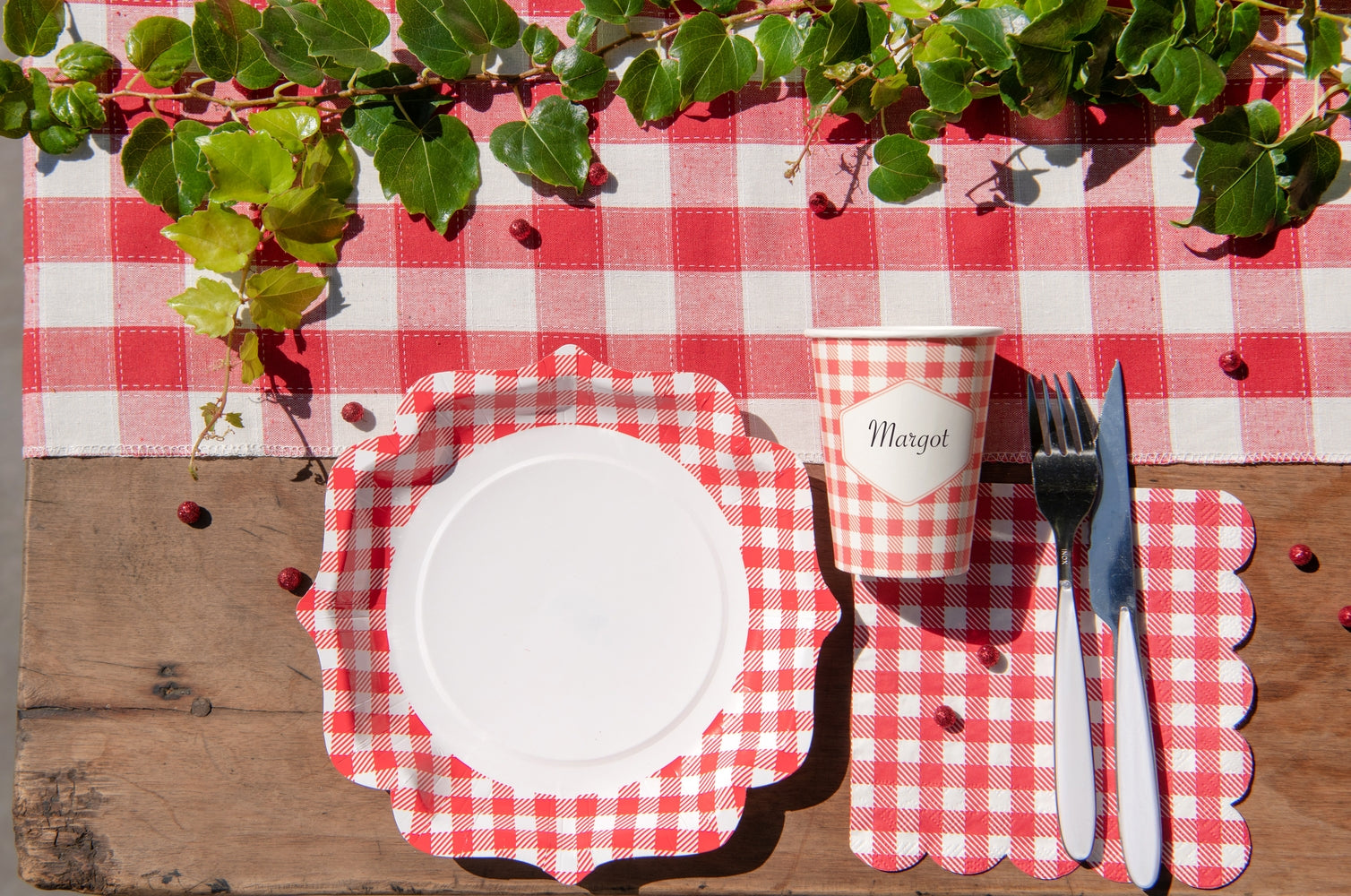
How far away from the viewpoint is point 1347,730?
74cm

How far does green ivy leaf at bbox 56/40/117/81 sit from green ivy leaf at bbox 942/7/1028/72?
2.55 ft

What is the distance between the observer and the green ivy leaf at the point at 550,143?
0.73 meters

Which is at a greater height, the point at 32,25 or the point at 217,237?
the point at 32,25

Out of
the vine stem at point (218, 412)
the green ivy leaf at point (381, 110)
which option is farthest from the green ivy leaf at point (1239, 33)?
the vine stem at point (218, 412)

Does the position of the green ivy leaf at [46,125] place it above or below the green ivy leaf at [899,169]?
above

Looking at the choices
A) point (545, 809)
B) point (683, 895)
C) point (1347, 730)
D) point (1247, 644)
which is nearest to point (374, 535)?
point (545, 809)

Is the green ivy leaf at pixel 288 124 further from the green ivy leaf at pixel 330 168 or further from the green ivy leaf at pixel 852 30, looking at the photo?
the green ivy leaf at pixel 852 30

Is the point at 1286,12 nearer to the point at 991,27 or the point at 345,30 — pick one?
the point at 991,27

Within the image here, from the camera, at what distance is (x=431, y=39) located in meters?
0.71

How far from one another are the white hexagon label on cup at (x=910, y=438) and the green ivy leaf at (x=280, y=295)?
503 mm

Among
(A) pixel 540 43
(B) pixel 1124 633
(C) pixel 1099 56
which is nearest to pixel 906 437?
(B) pixel 1124 633

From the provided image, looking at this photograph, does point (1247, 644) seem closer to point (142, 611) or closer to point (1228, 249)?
point (1228, 249)

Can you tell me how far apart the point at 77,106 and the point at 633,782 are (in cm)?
81

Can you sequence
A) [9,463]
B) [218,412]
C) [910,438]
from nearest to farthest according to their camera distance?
[910,438] → [218,412] → [9,463]
